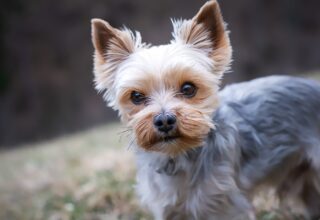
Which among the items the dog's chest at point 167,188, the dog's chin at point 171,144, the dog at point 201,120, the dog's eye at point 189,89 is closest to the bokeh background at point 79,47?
the dog at point 201,120

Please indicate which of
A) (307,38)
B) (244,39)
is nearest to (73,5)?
(244,39)

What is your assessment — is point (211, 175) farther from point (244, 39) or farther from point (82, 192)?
point (244, 39)

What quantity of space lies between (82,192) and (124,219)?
1.09 meters

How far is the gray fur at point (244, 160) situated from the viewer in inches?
188

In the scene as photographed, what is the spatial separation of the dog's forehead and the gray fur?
1.70 ft

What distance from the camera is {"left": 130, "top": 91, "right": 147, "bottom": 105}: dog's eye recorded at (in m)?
4.68

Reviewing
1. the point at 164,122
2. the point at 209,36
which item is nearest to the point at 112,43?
the point at 209,36

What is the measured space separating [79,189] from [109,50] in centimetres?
283

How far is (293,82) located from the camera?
215 inches

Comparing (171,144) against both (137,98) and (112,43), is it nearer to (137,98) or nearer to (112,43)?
(137,98)

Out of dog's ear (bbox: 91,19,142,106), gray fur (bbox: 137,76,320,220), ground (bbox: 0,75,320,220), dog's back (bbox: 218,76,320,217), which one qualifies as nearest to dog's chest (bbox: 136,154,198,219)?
gray fur (bbox: 137,76,320,220)

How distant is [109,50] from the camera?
5027 mm

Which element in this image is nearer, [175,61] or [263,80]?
[175,61]

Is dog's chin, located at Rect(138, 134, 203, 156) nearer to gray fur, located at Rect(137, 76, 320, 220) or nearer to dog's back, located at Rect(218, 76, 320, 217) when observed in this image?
gray fur, located at Rect(137, 76, 320, 220)
